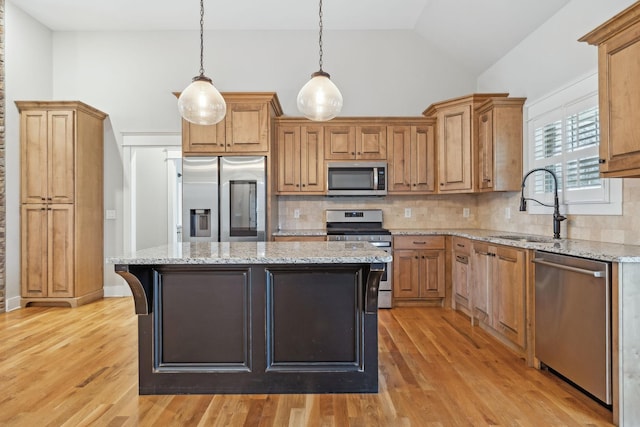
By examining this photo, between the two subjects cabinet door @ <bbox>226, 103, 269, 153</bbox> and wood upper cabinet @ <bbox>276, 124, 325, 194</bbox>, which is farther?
wood upper cabinet @ <bbox>276, 124, 325, 194</bbox>

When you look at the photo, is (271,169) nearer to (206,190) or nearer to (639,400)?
(206,190)

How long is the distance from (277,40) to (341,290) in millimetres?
3930

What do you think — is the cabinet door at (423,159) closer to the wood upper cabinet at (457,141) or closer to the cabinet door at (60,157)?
the wood upper cabinet at (457,141)

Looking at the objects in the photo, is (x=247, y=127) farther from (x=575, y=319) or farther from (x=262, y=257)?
(x=575, y=319)

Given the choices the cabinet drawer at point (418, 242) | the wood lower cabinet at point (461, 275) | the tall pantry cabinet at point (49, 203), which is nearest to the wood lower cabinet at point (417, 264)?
the cabinet drawer at point (418, 242)

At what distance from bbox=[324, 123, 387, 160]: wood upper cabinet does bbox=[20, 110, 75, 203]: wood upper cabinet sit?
2.98 metres

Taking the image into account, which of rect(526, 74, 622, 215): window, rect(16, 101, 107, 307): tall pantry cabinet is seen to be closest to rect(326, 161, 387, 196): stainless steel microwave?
rect(526, 74, 622, 215): window

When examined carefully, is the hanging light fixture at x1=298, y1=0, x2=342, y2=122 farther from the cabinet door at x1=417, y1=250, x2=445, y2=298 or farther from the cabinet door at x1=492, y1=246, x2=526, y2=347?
the cabinet door at x1=417, y1=250, x2=445, y2=298

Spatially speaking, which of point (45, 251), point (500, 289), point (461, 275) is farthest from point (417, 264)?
point (45, 251)

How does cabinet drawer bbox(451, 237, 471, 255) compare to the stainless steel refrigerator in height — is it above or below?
below

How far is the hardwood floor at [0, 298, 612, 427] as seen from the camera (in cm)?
209

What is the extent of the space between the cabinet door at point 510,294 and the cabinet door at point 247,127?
8.68 feet

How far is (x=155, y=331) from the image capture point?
7.86ft

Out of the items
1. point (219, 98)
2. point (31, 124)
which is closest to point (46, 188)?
point (31, 124)
